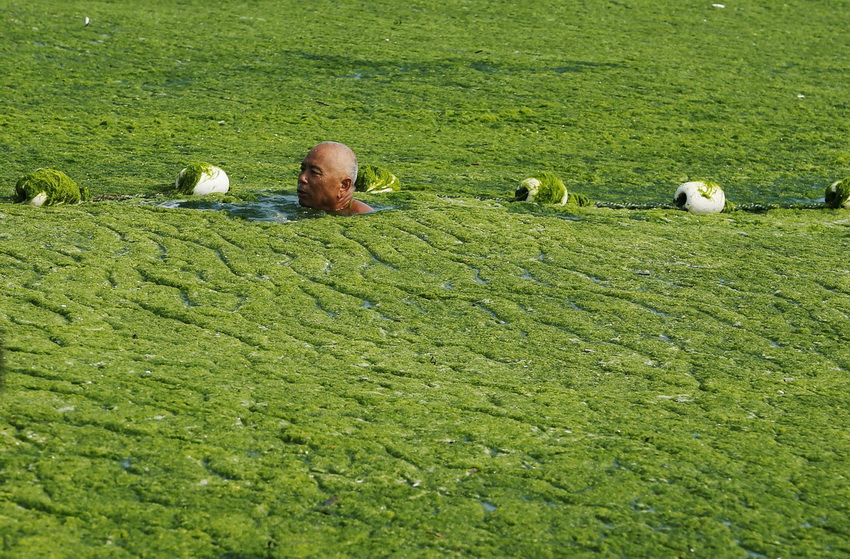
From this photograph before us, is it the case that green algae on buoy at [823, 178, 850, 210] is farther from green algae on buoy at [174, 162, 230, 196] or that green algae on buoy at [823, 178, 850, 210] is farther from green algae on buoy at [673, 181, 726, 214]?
green algae on buoy at [174, 162, 230, 196]

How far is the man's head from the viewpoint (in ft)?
26.5

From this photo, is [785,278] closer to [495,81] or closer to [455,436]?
[455,436]

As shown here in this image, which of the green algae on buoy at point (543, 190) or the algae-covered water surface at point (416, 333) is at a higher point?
the green algae on buoy at point (543, 190)

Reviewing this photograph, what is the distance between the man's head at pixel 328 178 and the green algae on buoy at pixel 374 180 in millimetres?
908

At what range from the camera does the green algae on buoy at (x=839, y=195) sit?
977 centimetres

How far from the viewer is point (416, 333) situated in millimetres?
5781

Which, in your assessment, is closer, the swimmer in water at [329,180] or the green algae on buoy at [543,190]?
the swimmer in water at [329,180]

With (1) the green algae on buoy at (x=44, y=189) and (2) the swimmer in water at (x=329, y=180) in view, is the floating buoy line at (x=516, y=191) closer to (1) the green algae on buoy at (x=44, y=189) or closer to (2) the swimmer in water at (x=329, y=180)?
(1) the green algae on buoy at (x=44, y=189)

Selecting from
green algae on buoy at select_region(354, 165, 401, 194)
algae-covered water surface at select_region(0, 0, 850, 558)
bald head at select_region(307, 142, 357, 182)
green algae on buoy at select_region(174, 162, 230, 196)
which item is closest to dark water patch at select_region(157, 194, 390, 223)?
algae-covered water surface at select_region(0, 0, 850, 558)

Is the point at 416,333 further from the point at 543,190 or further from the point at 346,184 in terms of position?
the point at 543,190

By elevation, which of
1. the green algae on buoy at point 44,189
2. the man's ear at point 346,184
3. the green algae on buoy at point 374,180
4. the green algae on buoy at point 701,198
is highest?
the green algae on buoy at point 701,198

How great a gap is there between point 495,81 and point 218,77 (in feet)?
12.8

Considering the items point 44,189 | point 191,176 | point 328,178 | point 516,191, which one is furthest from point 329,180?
point 44,189

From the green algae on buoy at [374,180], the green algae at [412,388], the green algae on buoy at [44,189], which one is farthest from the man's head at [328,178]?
the green algae on buoy at [44,189]
